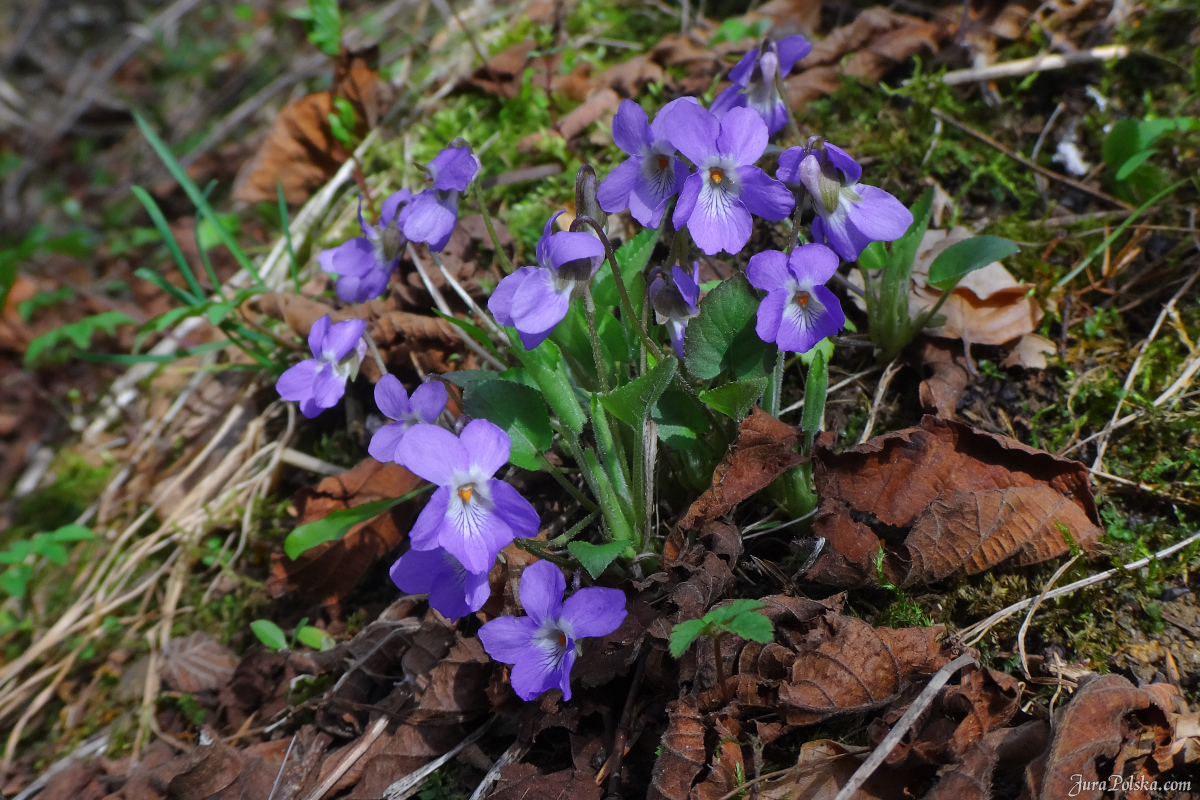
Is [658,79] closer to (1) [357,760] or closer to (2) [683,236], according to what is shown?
(2) [683,236]

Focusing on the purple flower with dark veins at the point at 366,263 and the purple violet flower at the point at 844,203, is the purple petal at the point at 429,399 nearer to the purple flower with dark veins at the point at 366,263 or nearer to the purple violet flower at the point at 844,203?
the purple flower with dark veins at the point at 366,263

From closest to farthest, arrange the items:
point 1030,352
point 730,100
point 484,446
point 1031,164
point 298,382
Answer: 1. point 484,446
2. point 298,382
3. point 730,100
4. point 1030,352
5. point 1031,164

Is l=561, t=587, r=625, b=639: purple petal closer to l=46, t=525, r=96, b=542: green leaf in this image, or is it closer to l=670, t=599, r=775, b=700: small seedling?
l=670, t=599, r=775, b=700: small seedling

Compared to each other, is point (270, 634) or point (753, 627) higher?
point (753, 627)

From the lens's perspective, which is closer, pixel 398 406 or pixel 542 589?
pixel 542 589

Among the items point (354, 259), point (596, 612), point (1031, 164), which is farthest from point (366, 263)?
point (1031, 164)

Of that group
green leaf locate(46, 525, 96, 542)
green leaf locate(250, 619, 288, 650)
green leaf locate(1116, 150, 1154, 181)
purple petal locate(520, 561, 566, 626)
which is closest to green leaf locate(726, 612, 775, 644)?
purple petal locate(520, 561, 566, 626)

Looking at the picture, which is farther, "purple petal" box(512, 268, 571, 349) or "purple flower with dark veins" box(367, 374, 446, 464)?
"purple flower with dark veins" box(367, 374, 446, 464)

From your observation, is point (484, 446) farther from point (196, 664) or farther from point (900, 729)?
point (196, 664)

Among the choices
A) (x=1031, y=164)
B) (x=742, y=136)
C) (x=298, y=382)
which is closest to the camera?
(x=742, y=136)

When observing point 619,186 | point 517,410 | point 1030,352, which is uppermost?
point 619,186
